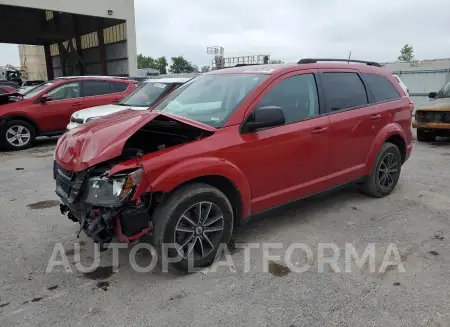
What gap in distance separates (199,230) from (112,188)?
2.68 ft

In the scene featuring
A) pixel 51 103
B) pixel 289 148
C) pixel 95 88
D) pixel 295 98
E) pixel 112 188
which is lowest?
pixel 112 188

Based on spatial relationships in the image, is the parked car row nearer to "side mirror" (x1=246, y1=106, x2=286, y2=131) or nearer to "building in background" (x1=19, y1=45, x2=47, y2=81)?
"side mirror" (x1=246, y1=106, x2=286, y2=131)

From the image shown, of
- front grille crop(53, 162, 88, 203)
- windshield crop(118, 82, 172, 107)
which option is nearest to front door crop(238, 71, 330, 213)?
front grille crop(53, 162, 88, 203)

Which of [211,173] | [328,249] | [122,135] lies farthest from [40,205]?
[328,249]

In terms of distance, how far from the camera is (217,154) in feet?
10.6

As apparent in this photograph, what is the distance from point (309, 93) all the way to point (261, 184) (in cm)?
120

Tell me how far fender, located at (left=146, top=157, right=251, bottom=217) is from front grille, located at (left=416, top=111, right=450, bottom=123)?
7445 mm

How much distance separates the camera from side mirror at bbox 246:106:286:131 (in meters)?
3.36

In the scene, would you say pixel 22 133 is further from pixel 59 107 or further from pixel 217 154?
pixel 217 154

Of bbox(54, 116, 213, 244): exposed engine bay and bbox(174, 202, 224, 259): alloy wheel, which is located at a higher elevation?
bbox(54, 116, 213, 244): exposed engine bay

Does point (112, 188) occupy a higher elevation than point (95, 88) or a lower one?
lower

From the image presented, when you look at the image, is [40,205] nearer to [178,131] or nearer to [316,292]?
[178,131]

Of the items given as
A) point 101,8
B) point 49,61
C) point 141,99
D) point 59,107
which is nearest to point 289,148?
point 141,99

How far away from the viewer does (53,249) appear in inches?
147
